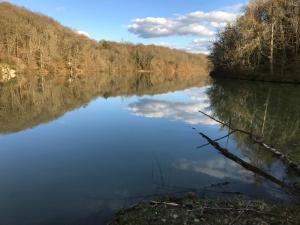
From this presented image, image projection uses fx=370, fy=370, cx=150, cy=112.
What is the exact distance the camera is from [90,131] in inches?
741

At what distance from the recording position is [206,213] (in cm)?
748

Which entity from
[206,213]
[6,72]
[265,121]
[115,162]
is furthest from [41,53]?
[206,213]

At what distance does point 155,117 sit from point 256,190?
46.5 ft

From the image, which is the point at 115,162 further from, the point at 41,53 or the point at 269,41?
the point at 41,53

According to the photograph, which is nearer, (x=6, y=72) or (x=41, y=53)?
(x=6, y=72)

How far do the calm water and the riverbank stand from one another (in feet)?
2.55

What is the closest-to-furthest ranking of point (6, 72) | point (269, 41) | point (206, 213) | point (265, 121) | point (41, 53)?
point (206, 213), point (265, 121), point (269, 41), point (6, 72), point (41, 53)

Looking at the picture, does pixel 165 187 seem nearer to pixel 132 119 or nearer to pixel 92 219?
pixel 92 219

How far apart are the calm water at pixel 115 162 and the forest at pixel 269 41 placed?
31.0 metres

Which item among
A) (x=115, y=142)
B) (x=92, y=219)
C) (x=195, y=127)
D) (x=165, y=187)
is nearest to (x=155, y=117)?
(x=195, y=127)

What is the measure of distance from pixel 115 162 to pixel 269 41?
47.7m

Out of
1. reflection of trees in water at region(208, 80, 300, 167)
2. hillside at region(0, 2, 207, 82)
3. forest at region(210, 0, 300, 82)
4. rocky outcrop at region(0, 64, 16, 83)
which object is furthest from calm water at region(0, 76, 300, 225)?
hillside at region(0, 2, 207, 82)

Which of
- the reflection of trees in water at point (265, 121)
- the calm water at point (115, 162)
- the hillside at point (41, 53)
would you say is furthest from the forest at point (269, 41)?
the hillside at point (41, 53)

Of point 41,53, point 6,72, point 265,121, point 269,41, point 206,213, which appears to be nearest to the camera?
point 206,213
